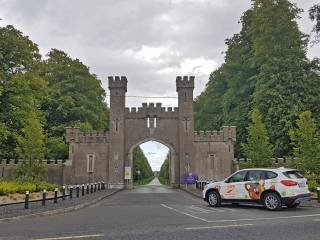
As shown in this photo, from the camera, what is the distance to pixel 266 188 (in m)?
15.9

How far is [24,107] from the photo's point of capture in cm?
3675

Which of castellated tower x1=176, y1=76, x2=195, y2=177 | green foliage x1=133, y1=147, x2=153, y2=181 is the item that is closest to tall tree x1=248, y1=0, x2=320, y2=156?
castellated tower x1=176, y1=76, x2=195, y2=177

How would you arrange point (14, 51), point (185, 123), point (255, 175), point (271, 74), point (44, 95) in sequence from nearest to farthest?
point (255, 175) → point (14, 51) → point (271, 74) → point (44, 95) → point (185, 123)

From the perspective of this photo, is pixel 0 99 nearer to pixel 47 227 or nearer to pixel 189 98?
pixel 189 98

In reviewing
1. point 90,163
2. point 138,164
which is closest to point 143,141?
point 90,163

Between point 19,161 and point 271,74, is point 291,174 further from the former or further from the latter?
point 19,161

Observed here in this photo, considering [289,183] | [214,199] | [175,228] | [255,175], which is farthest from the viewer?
[214,199]

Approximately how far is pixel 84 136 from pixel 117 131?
3.67 meters

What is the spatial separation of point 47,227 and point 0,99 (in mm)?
25824

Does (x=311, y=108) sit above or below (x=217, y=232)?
above

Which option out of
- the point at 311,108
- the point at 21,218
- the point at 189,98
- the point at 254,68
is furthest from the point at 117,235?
the point at 254,68

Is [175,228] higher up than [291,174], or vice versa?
[291,174]

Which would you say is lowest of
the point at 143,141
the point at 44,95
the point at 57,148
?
the point at 57,148

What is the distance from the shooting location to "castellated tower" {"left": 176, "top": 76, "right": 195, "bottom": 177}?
46.2 m
